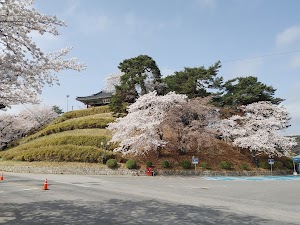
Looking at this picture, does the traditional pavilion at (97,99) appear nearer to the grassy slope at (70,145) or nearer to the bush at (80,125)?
the grassy slope at (70,145)

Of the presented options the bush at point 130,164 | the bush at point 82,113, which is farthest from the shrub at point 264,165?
the bush at point 82,113

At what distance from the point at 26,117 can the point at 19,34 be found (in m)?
50.8

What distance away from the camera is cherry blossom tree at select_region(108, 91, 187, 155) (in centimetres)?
2898

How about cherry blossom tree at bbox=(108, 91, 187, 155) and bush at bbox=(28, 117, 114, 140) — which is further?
bush at bbox=(28, 117, 114, 140)

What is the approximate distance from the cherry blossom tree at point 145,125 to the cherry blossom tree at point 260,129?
27.4 feet

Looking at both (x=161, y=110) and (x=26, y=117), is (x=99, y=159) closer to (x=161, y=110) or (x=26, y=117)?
(x=161, y=110)

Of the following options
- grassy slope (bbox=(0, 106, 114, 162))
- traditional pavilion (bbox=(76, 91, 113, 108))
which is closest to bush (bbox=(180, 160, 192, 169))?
grassy slope (bbox=(0, 106, 114, 162))

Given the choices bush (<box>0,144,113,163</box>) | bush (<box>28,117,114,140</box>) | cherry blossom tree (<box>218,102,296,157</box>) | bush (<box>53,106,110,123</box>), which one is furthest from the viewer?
bush (<box>53,106,110,123</box>)

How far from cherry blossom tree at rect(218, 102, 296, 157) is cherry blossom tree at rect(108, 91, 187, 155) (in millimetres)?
8353

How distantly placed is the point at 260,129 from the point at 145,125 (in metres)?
16.3

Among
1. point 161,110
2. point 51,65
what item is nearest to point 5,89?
point 51,65

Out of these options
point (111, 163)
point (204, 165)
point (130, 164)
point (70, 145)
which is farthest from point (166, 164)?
point (70, 145)

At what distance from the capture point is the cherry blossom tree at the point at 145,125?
2898cm

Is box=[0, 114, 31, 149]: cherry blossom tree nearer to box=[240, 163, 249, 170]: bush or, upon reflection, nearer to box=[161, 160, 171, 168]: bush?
box=[161, 160, 171, 168]: bush
